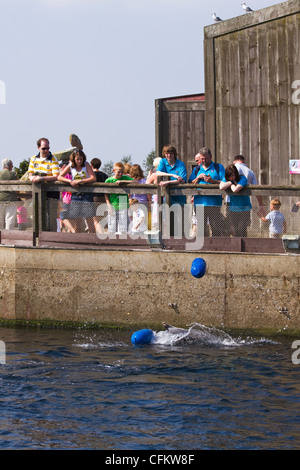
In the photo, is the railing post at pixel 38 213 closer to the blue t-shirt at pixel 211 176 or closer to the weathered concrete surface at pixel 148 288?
the weathered concrete surface at pixel 148 288

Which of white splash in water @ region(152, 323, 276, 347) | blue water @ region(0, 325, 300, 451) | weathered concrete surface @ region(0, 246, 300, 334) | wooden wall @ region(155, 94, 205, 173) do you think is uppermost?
wooden wall @ region(155, 94, 205, 173)

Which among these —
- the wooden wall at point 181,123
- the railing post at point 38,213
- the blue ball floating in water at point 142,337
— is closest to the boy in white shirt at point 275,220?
the blue ball floating in water at point 142,337

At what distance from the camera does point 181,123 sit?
2133cm

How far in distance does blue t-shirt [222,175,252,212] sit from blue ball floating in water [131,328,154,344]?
2.28 metres

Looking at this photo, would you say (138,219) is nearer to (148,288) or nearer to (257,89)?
(148,288)

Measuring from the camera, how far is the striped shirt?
→ 14.1 metres

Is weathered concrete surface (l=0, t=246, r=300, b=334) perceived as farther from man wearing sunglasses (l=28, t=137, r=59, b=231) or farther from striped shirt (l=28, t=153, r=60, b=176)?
striped shirt (l=28, t=153, r=60, b=176)

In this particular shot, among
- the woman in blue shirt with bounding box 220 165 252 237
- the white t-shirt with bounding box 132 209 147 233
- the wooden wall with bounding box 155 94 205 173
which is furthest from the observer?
the wooden wall with bounding box 155 94 205 173

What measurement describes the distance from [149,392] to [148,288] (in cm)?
354

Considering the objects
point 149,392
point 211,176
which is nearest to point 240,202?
point 211,176

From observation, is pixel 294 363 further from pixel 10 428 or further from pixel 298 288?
pixel 10 428

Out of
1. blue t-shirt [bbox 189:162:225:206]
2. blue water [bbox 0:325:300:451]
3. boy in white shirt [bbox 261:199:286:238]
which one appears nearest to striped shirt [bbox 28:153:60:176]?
blue t-shirt [bbox 189:162:225:206]

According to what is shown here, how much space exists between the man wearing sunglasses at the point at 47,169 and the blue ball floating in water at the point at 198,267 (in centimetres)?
256
